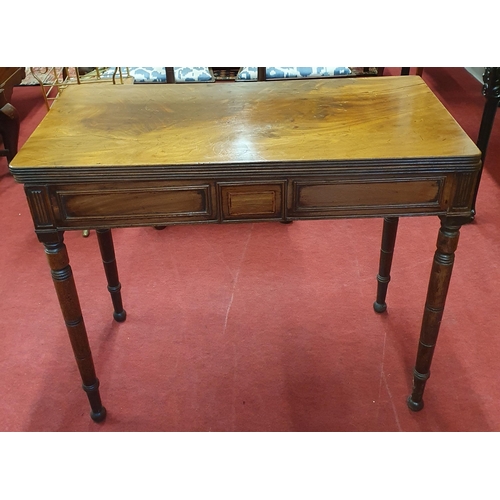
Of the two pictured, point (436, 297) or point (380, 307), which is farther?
point (380, 307)

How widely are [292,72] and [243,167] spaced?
1.71 metres

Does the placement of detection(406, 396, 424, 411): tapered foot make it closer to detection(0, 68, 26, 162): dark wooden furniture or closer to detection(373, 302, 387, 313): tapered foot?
detection(373, 302, 387, 313): tapered foot

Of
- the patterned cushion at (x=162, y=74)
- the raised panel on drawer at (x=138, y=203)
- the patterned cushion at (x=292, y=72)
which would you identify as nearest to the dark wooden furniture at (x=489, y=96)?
the patterned cushion at (x=292, y=72)

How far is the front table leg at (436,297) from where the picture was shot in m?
1.23

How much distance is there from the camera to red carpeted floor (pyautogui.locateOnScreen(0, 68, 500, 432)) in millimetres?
1560

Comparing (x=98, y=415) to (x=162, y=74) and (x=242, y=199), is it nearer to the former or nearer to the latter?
(x=242, y=199)

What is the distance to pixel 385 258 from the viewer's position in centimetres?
177

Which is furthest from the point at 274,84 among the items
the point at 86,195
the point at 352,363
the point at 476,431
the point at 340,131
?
the point at 476,431

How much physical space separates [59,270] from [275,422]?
0.72 meters

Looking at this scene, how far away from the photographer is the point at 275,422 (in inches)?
60.1

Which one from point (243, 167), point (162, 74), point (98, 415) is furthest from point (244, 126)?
point (162, 74)

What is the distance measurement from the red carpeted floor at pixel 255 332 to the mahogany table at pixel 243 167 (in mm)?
381

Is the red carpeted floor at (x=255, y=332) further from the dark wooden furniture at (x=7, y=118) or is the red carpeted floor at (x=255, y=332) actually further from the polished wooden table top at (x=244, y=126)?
the polished wooden table top at (x=244, y=126)

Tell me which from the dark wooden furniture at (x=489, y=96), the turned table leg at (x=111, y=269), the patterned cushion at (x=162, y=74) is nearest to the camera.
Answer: the turned table leg at (x=111, y=269)
